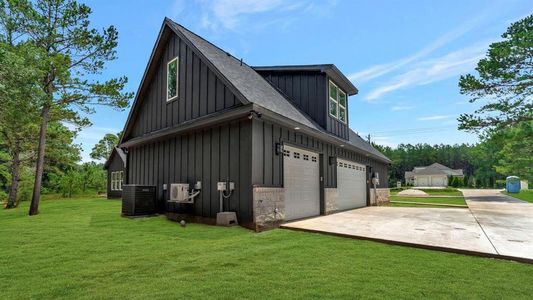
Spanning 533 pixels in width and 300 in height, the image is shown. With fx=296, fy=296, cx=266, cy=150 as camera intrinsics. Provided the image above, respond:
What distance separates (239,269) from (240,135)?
3.71 meters

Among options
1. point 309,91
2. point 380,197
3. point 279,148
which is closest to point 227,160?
point 279,148

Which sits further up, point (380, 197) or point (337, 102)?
point (337, 102)

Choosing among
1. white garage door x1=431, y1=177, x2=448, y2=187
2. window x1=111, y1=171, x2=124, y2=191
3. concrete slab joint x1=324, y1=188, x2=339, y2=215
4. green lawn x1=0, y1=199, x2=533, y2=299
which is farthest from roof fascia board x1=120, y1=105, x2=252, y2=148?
white garage door x1=431, y1=177, x2=448, y2=187

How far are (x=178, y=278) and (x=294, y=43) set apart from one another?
10.6m

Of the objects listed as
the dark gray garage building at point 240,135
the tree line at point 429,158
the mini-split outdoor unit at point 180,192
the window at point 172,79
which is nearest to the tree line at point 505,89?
the dark gray garage building at point 240,135

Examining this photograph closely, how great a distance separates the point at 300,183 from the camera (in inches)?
337

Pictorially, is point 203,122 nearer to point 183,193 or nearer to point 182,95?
point 183,193

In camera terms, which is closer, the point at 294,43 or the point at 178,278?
the point at 178,278

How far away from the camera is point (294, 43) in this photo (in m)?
12.0

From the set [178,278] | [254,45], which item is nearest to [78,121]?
[254,45]

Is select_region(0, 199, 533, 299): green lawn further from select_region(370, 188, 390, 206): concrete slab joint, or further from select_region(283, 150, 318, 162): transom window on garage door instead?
select_region(370, 188, 390, 206): concrete slab joint

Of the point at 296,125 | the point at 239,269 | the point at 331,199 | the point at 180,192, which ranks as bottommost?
the point at 239,269

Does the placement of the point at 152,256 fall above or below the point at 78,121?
below

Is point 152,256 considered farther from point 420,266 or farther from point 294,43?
point 294,43
